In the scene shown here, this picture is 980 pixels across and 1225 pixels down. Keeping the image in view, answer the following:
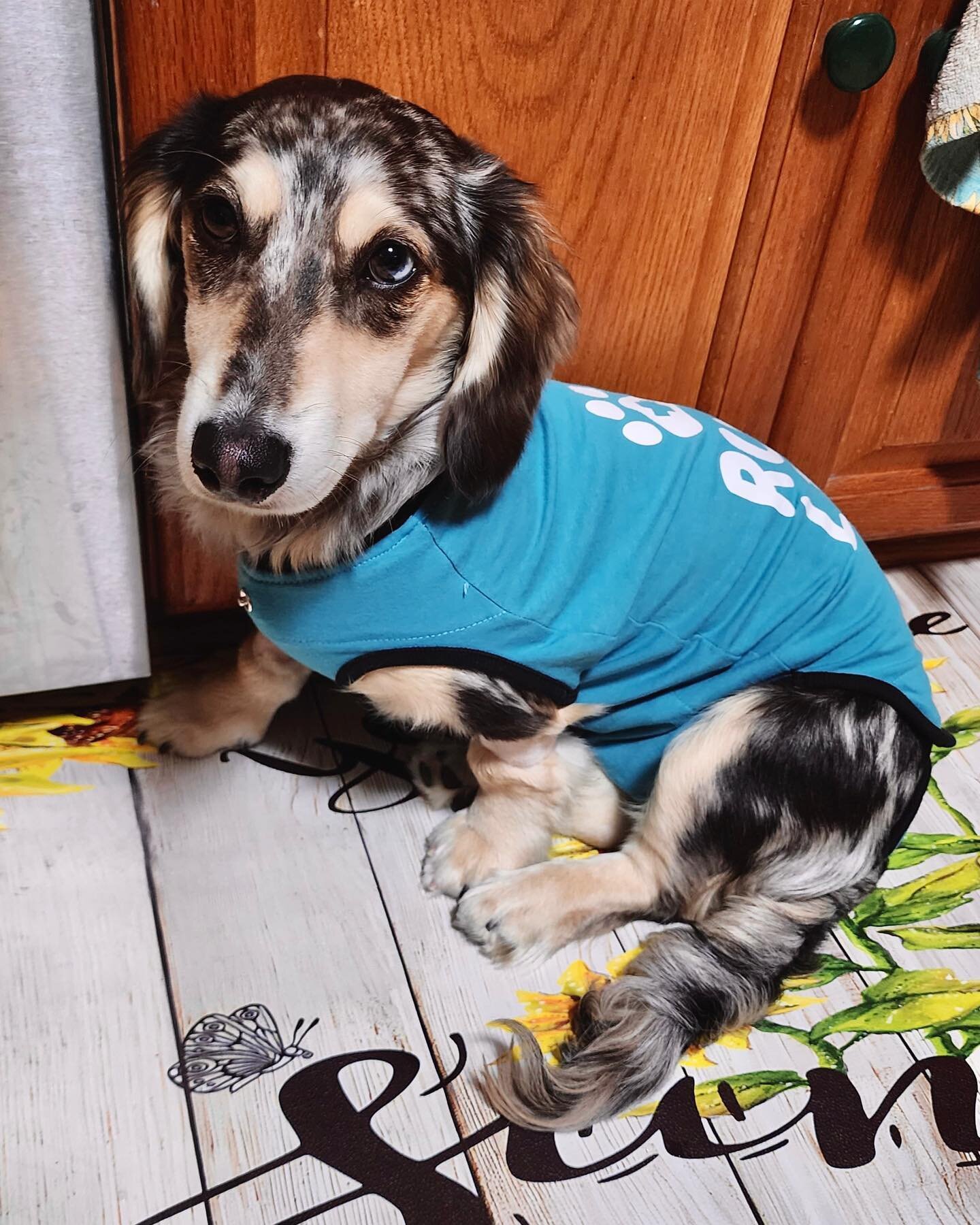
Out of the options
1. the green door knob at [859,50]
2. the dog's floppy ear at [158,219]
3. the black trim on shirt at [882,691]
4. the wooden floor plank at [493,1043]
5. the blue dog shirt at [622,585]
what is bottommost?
the wooden floor plank at [493,1043]

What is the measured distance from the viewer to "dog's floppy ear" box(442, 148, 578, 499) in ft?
3.72

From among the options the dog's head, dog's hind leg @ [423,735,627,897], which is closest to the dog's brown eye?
the dog's head

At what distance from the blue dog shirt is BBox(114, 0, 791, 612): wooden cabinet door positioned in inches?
8.6

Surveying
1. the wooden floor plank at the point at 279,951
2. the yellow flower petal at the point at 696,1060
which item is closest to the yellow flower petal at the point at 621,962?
the yellow flower petal at the point at 696,1060

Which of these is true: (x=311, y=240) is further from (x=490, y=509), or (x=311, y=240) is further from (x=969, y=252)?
(x=969, y=252)

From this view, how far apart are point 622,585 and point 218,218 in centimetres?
56

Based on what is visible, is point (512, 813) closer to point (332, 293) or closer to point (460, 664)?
point (460, 664)

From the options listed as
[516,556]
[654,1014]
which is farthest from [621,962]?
[516,556]

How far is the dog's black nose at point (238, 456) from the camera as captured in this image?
95cm

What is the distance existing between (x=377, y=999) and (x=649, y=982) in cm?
31

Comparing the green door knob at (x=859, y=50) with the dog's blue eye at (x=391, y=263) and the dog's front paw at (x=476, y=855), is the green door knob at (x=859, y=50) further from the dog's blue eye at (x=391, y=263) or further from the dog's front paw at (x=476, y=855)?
the dog's front paw at (x=476, y=855)

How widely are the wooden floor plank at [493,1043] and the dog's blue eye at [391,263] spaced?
727 millimetres

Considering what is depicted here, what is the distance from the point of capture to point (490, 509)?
118 cm

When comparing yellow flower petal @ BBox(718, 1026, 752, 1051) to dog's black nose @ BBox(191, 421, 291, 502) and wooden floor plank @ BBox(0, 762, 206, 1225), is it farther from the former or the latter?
dog's black nose @ BBox(191, 421, 291, 502)
